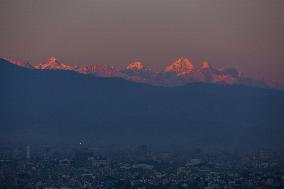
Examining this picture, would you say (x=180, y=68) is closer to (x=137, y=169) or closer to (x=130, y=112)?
(x=130, y=112)

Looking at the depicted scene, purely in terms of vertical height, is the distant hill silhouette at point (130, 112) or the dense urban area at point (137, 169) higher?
the distant hill silhouette at point (130, 112)

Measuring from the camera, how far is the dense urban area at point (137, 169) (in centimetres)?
1862

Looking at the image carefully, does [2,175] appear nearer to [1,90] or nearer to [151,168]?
[151,168]

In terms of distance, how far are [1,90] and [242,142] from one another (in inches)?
529

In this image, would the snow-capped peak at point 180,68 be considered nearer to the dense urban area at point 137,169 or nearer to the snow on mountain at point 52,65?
the snow on mountain at point 52,65

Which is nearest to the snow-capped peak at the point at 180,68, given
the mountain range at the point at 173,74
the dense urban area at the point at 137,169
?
the mountain range at the point at 173,74

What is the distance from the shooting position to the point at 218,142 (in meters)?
34.4

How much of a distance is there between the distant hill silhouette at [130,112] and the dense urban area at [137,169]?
452cm

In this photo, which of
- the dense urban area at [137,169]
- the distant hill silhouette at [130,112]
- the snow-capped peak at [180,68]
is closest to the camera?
the dense urban area at [137,169]

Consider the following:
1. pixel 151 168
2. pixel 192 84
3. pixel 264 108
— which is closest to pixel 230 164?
pixel 151 168

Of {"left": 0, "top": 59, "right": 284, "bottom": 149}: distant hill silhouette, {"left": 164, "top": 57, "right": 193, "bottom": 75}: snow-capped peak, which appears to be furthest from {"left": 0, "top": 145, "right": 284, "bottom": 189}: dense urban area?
{"left": 164, "top": 57, "right": 193, "bottom": 75}: snow-capped peak

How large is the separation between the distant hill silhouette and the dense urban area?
4.52 metres

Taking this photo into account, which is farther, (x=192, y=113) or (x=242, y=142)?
(x=192, y=113)

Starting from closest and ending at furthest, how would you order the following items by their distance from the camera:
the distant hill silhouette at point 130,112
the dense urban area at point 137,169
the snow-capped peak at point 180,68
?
the dense urban area at point 137,169 < the distant hill silhouette at point 130,112 < the snow-capped peak at point 180,68
